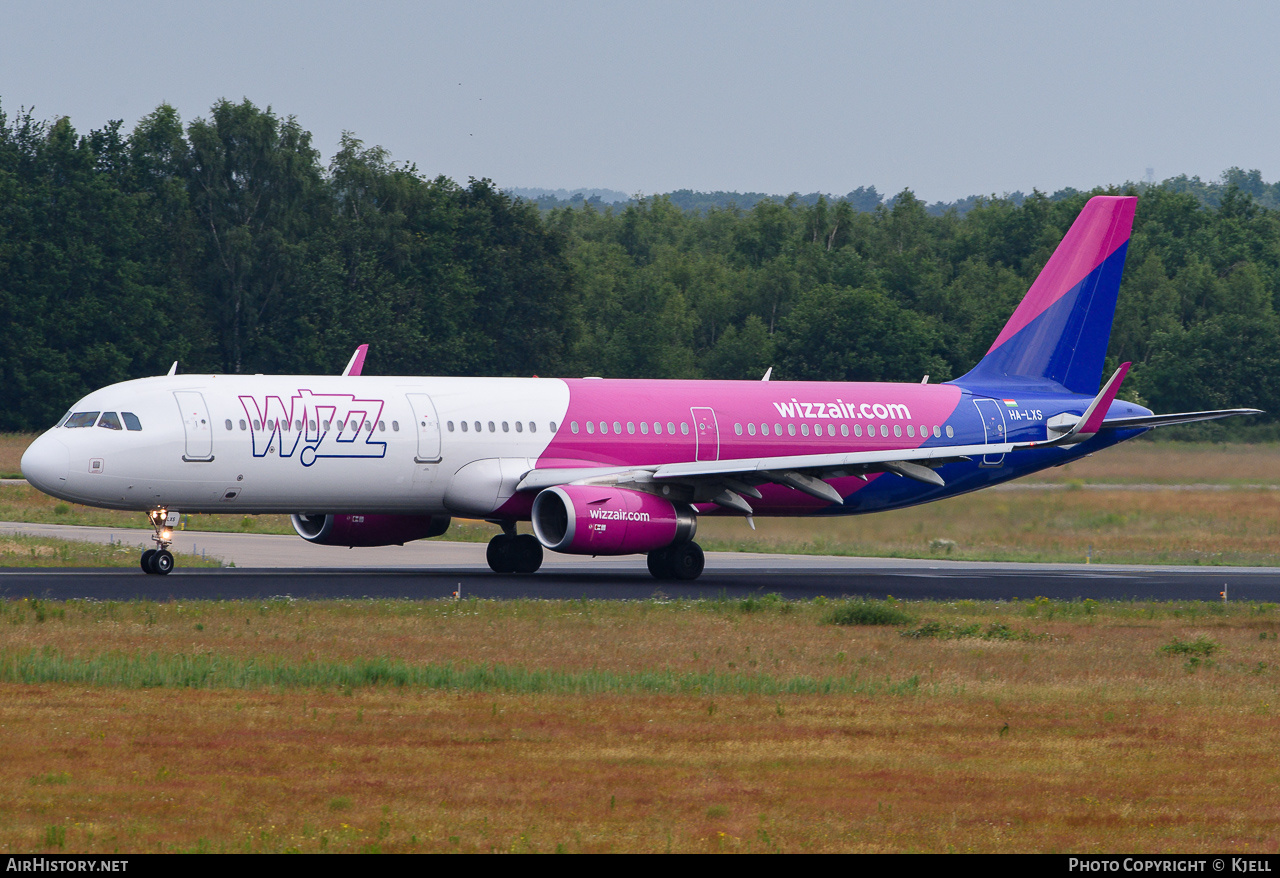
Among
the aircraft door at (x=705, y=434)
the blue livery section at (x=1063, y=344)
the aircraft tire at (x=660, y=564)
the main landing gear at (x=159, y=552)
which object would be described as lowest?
the aircraft tire at (x=660, y=564)

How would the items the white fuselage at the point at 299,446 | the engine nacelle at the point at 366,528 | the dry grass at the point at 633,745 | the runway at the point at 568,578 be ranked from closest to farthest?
the dry grass at the point at 633,745, the runway at the point at 568,578, the white fuselage at the point at 299,446, the engine nacelle at the point at 366,528

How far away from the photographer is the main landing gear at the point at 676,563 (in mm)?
33875

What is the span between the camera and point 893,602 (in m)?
28.1

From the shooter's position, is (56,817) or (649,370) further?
(649,370)

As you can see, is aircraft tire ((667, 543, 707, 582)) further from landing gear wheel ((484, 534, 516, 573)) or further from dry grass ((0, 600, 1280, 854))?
dry grass ((0, 600, 1280, 854))

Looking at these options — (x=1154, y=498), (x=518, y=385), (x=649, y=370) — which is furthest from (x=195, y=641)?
(x=649, y=370)

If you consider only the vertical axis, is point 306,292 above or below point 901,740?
above

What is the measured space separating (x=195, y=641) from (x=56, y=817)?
9.70 m

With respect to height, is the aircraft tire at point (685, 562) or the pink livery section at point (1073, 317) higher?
the pink livery section at point (1073, 317)

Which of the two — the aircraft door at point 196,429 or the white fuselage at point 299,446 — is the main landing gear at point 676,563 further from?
the aircraft door at point 196,429

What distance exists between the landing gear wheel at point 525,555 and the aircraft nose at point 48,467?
31.0ft

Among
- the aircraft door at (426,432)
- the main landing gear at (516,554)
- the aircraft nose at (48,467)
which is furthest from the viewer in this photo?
the main landing gear at (516,554)

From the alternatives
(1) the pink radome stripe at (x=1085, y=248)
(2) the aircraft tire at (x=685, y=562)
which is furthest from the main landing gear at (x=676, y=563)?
(1) the pink radome stripe at (x=1085, y=248)
